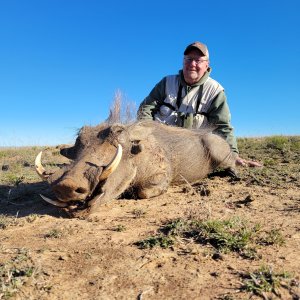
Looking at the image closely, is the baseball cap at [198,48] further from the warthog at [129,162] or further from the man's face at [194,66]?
the warthog at [129,162]

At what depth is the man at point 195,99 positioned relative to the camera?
607 cm

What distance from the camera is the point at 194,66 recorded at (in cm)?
605

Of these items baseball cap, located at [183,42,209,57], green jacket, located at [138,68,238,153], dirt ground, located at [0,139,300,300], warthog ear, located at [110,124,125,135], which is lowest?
dirt ground, located at [0,139,300,300]

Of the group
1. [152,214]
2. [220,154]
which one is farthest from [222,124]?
[152,214]

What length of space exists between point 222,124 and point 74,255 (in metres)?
3.87

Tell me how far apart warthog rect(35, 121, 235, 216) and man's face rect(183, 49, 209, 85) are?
0.88 metres

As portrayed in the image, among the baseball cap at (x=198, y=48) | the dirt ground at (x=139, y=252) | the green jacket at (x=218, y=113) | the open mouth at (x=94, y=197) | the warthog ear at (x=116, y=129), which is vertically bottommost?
the dirt ground at (x=139, y=252)

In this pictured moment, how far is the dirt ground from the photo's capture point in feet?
7.38

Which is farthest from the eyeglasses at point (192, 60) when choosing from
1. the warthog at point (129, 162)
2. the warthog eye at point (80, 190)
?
the warthog eye at point (80, 190)

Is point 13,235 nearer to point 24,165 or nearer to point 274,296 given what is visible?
point 274,296

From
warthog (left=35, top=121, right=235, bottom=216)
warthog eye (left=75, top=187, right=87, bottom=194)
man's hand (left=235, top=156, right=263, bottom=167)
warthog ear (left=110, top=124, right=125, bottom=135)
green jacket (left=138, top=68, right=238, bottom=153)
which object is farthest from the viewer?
man's hand (left=235, top=156, right=263, bottom=167)

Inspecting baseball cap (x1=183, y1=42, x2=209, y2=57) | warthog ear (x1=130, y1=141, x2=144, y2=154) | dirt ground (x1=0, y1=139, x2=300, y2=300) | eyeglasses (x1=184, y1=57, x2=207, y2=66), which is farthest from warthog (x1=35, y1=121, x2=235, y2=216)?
baseball cap (x1=183, y1=42, x2=209, y2=57)

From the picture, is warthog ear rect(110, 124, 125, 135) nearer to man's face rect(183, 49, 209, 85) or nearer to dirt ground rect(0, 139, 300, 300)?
dirt ground rect(0, 139, 300, 300)

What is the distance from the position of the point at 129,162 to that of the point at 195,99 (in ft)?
7.12
